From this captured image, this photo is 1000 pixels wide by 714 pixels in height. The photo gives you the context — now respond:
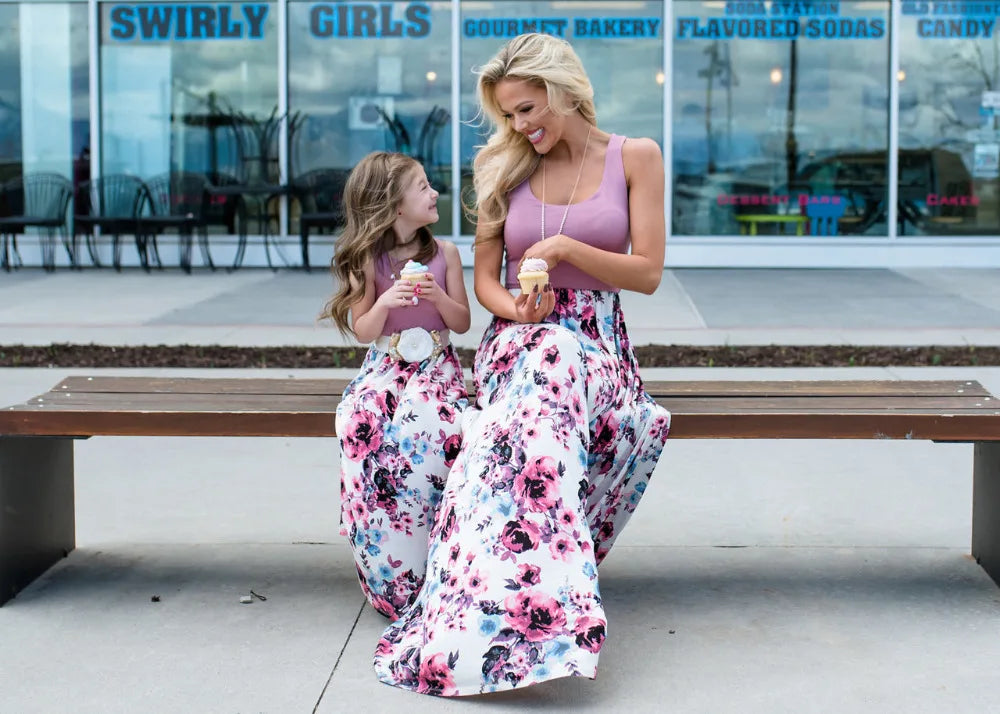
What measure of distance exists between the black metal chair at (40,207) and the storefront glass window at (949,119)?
9310 mm

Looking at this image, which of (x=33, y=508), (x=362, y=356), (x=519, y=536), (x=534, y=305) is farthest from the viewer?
(x=362, y=356)

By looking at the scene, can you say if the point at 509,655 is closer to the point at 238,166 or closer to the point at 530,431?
the point at 530,431

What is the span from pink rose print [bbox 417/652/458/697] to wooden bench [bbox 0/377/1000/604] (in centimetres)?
86

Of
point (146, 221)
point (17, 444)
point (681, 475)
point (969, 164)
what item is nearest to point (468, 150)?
point (146, 221)

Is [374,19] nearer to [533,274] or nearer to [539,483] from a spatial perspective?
[533,274]

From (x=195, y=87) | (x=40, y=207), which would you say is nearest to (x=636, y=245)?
(x=195, y=87)

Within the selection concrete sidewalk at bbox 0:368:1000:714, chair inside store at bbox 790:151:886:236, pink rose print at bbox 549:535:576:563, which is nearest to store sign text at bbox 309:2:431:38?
chair inside store at bbox 790:151:886:236

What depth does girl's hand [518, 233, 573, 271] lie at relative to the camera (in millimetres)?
3594

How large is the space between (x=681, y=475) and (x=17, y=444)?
2.68 meters

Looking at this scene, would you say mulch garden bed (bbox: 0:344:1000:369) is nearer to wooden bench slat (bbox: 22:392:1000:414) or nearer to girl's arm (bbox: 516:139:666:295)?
wooden bench slat (bbox: 22:392:1000:414)

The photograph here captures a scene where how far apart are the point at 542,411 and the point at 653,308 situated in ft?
24.8

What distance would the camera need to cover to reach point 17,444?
390 centimetres

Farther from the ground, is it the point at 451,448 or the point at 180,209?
the point at 180,209

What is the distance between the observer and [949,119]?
580 inches
